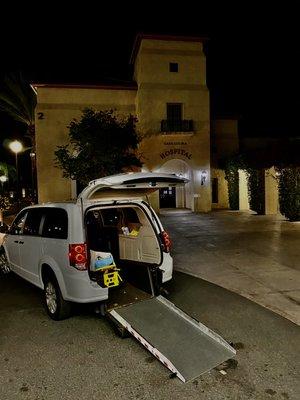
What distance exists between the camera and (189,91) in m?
22.8

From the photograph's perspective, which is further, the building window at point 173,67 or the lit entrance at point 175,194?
the lit entrance at point 175,194

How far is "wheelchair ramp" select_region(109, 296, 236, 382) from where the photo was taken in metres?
3.94

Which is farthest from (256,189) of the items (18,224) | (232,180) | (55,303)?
(55,303)

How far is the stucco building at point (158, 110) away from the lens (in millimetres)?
22250

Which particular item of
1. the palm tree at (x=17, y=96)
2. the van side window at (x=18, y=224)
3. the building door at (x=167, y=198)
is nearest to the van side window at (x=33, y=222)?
the van side window at (x=18, y=224)

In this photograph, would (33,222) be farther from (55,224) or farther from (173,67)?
(173,67)

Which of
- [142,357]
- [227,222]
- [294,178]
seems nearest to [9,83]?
[227,222]

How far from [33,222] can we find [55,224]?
3.54 feet

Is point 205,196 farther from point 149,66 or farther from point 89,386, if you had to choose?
point 89,386

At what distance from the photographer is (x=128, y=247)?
6.86 meters

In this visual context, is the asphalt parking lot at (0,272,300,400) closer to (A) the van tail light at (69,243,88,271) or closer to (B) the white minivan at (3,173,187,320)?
(B) the white minivan at (3,173,187,320)

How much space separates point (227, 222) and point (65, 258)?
12.5 meters

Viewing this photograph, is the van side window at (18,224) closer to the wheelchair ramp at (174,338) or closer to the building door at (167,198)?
the wheelchair ramp at (174,338)

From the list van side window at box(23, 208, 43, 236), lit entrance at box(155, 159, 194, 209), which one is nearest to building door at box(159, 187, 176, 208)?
lit entrance at box(155, 159, 194, 209)
